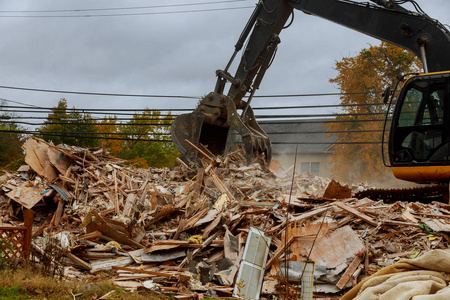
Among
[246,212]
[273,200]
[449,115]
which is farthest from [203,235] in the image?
[449,115]

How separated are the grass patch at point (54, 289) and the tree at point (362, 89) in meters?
19.3

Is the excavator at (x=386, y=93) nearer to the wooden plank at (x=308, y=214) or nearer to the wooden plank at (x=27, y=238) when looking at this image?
the wooden plank at (x=308, y=214)

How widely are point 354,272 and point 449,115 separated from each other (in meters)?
3.60

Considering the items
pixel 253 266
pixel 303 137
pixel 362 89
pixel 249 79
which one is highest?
pixel 362 89

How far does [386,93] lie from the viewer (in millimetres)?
9039

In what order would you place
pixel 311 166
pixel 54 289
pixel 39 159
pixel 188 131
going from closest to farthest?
pixel 54 289, pixel 39 159, pixel 188 131, pixel 311 166

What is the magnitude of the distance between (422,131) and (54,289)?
6.64 metres

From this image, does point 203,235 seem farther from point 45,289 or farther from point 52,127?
point 52,127

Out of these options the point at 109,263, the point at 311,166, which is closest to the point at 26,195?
the point at 109,263

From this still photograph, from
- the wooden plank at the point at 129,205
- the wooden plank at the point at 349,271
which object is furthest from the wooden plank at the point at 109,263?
the wooden plank at the point at 349,271

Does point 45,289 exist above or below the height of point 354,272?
below

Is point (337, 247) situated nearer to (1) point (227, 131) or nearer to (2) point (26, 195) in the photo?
(1) point (227, 131)

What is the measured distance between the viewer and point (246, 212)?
8633mm

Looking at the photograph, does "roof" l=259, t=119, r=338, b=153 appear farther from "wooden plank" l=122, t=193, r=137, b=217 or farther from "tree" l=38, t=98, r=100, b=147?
"wooden plank" l=122, t=193, r=137, b=217
